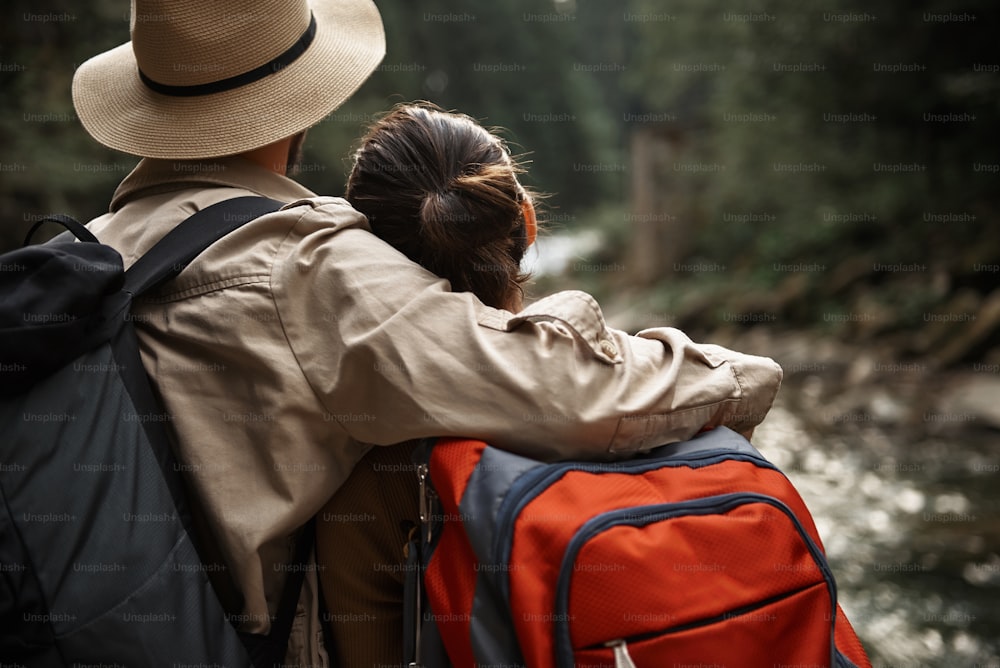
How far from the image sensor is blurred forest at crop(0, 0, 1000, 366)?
26.0ft

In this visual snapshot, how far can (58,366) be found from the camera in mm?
1207

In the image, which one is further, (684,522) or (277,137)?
(277,137)

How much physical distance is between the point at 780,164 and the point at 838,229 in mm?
1788

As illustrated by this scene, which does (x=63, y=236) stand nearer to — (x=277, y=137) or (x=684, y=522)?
Answer: (x=277, y=137)

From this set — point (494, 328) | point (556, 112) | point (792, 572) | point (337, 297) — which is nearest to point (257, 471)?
point (337, 297)

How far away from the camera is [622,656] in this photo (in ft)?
3.71

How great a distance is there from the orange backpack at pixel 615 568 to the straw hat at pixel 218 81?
0.69 m

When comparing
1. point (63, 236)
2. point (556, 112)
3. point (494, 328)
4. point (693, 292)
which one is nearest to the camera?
point (494, 328)

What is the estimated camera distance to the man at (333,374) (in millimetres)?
1254

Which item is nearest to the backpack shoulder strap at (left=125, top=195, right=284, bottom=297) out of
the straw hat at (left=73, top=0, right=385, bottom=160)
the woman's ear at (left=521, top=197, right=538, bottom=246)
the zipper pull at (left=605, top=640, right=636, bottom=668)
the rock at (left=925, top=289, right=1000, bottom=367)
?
the straw hat at (left=73, top=0, right=385, bottom=160)

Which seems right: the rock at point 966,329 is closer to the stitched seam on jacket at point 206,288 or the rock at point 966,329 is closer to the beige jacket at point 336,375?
the beige jacket at point 336,375

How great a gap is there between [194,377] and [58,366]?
0.64 ft

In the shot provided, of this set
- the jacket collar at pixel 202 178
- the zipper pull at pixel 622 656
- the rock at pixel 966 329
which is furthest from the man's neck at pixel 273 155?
the rock at pixel 966 329

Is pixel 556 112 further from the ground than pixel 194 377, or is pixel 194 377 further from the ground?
pixel 194 377
